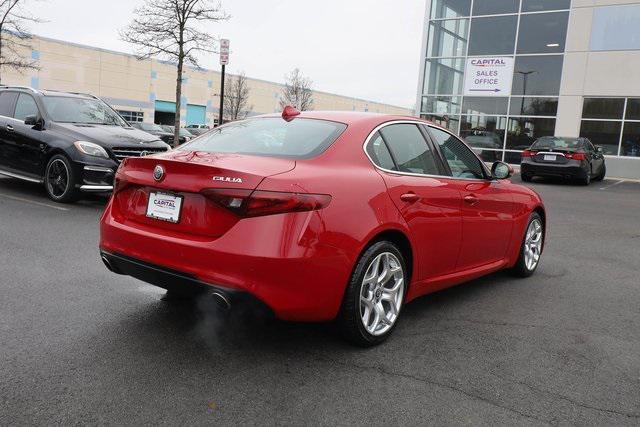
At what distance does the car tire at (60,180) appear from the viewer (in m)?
8.63

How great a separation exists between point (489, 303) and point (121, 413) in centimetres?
315

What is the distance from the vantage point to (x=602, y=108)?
2370 cm

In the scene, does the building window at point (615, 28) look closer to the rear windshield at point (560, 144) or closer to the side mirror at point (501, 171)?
the rear windshield at point (560, 144)

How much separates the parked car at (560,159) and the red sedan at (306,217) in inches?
583

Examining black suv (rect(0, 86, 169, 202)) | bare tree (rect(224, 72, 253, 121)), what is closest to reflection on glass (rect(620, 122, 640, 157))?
black suv (rect(0, 86, 169, 202))

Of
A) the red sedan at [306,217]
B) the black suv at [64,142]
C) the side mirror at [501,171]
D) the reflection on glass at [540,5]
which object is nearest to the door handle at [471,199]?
the red sedan at [306,217]

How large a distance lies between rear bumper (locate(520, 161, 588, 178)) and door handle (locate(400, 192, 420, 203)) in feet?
51.4

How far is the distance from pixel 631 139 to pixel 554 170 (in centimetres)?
740

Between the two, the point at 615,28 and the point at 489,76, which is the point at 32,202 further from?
the point at 615,28

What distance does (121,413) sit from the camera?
271 cm

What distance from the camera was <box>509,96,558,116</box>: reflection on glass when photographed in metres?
24.7

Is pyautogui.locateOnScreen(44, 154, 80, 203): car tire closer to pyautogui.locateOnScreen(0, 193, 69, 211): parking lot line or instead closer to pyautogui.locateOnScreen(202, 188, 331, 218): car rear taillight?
pyautogui.locateOnScreen(0, 193, 69, 211): parking lot line

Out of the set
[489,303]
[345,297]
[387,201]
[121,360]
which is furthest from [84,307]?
[489,303]

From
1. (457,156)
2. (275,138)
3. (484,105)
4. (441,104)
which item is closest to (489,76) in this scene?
(484,105)
